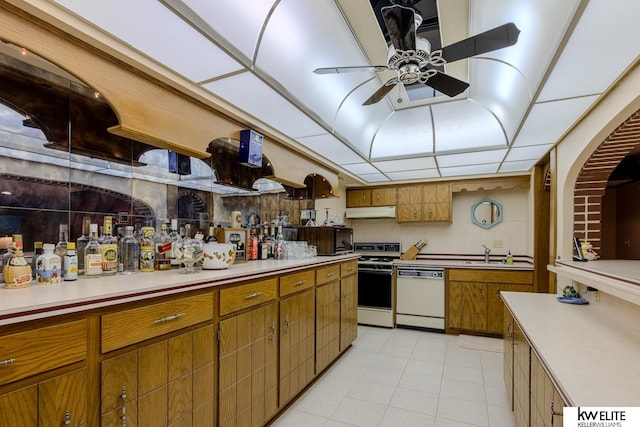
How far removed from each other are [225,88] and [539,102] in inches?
80.9

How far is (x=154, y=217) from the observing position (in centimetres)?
209

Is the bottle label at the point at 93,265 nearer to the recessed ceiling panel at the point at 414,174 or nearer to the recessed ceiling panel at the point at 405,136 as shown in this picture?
the recessed ceiling panel at the point at 405,136

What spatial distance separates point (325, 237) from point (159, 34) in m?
2.50

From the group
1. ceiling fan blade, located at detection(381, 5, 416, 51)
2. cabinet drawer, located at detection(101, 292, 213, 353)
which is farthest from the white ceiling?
cabinet drawer, located at detection(101, 292, 213, 353)

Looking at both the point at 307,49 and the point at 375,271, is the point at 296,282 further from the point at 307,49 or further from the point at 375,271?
the point at 375,271

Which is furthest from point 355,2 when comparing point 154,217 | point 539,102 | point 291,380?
point 291,380

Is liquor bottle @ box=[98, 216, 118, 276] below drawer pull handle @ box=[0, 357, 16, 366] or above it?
above

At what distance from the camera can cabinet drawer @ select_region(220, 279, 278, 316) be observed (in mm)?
1796

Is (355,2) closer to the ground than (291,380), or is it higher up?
higher up

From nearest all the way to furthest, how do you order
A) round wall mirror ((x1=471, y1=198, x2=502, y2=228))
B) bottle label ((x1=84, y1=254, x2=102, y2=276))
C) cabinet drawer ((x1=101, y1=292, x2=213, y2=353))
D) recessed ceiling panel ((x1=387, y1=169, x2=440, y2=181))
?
cabinet drawer ((x1=101, y1=292, x2=213, y2=353)), bottle label ((x1=84, y1=254, x2=102, y2=276)), recessed ceiling panel ((x1=387, y1=169, x2=440, y2=181)), round wall mirror ((x1=471, y1=198, x2=502, y2=228))

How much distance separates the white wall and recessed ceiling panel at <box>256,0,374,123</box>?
2.50m

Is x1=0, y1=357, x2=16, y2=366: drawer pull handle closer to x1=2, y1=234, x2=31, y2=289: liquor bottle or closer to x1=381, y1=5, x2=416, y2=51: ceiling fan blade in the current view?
x1=2, y1=234, x2=31, y2=289: liquor bottle

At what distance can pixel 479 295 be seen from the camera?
4.28m

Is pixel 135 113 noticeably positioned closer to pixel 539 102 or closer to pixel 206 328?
pixel 206 328
